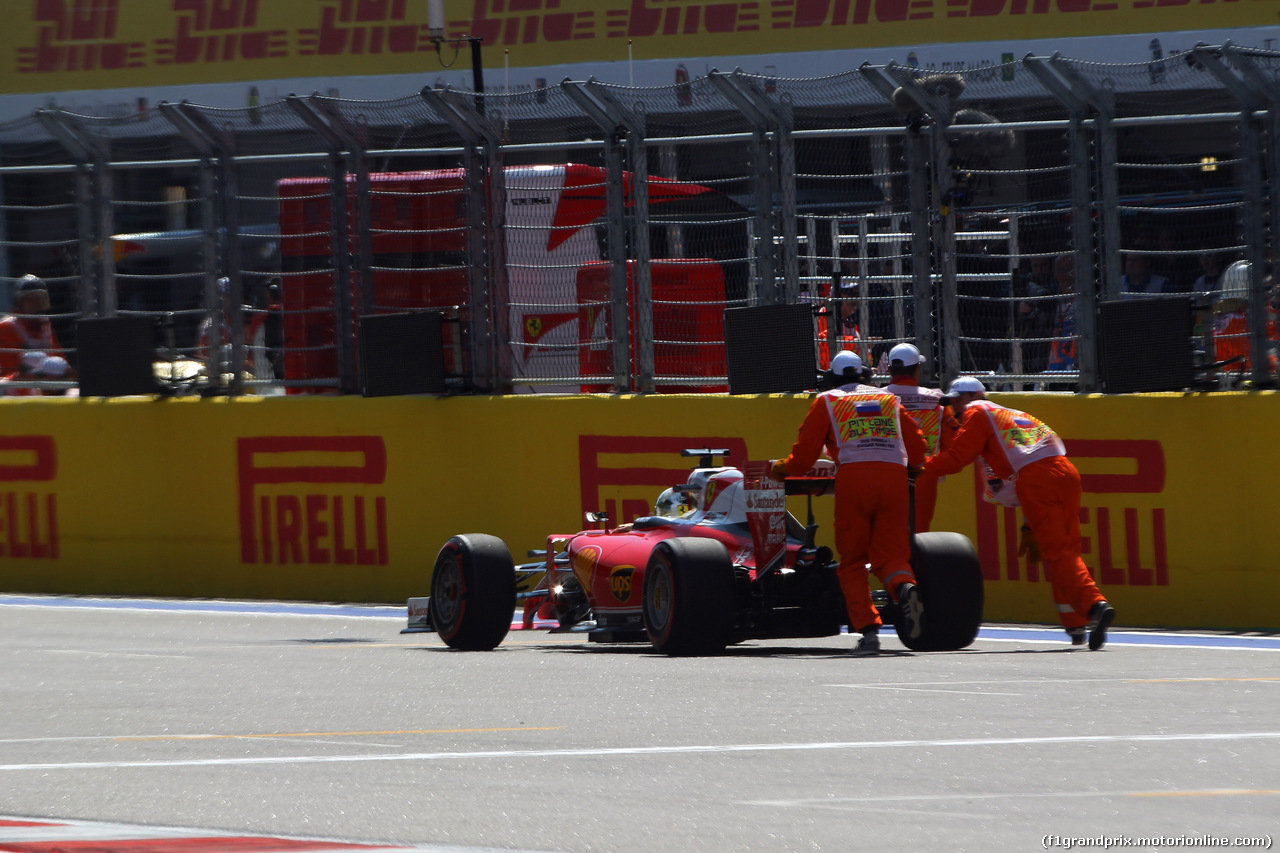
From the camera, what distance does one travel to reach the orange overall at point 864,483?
385 inches

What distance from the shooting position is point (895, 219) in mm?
12281

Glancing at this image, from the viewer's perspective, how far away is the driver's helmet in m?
10.6

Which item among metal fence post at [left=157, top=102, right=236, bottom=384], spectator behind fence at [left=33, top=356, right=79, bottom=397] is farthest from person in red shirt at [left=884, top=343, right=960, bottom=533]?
spectator behind fence at [left=33, top=356, right=79, bottom=397]

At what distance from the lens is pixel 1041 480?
33.7ft

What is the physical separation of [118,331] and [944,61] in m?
9.21

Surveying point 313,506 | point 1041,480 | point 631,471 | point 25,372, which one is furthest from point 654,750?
point 25,372

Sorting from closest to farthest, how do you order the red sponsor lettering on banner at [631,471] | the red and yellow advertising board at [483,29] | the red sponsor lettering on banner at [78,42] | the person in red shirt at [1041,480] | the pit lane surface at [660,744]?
the pit lane surface at [660,744]
the person in red shirt at [1041,480]
the red sponsor lettering on banner at [631,471]
the red and yellow advertising board at [483,29]
the red sponsor lettering on banner at [78,42]

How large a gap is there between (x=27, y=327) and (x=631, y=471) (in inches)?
228

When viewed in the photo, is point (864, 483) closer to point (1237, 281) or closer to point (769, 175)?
point (1237, 281)

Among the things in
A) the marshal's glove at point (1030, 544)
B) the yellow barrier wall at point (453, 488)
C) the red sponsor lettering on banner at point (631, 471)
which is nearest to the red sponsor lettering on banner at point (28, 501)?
the yellow barrier wall at point (453, 488)

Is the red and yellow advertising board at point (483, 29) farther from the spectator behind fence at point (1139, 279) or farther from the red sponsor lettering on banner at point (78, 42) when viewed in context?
the spectator behind fence at point (1139, 279)

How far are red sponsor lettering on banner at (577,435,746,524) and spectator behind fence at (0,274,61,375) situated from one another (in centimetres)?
513

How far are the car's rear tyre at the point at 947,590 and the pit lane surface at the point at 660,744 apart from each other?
0.15m

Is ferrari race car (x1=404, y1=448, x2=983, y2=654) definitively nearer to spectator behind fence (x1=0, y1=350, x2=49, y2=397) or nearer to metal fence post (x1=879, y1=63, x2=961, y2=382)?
metal fence post (x1=879, y1=63, x2=961, y2=382)
